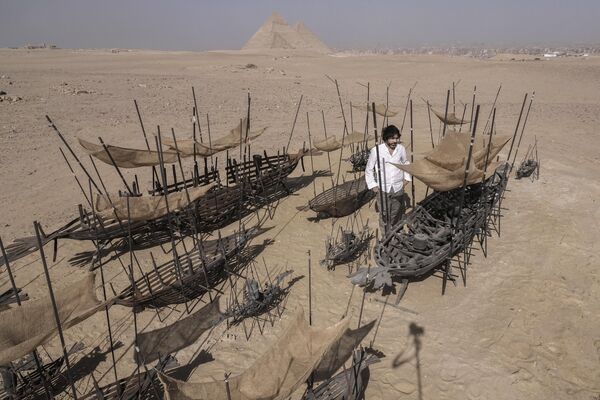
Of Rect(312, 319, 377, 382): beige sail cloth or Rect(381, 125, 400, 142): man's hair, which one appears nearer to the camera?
Rect(312, 319, 377, 382): beige sail cloth

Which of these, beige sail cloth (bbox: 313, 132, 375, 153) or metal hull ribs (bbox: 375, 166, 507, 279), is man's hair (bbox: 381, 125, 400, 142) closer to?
metal hull ribs (bbox: 375, 166, 507, 279)

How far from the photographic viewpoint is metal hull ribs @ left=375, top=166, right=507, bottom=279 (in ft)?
15.1

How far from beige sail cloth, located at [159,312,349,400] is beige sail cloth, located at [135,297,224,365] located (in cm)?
112

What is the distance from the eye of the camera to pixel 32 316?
3.14 meters

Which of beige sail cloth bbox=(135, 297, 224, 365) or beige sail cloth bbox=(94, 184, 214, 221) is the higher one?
beige sail cloth bbox=(94, 184, 214, 221)

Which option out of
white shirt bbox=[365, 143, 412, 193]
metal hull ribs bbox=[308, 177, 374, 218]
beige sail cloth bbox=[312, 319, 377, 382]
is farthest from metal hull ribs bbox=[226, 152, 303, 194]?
beige sail cloth bbox=[312, 319, 377, 382]

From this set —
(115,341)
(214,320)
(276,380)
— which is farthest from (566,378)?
(115,341)

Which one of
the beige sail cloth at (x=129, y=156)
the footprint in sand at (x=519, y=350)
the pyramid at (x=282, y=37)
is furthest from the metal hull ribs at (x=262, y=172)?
the pyramid at (x=282, y=37)

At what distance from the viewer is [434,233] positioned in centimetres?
527

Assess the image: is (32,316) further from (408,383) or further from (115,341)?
(408,383)

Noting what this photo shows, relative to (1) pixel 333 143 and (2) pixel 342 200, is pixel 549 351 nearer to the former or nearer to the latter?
(2) pixel 342 200

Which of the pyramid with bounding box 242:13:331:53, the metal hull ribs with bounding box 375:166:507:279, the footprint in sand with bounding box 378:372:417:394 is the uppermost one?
the pyramid with bounding box 242:13:331:53

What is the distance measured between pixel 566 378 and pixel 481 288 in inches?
Answer: 54.6

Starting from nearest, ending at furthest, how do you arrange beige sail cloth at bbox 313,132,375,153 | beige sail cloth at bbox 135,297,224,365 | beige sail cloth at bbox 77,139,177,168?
beige sail cloth at bbox 135,297,224,365
beige sail cloth at bbox 77,139,177,168
beige sail cloth at bbox 313,132,375,153
